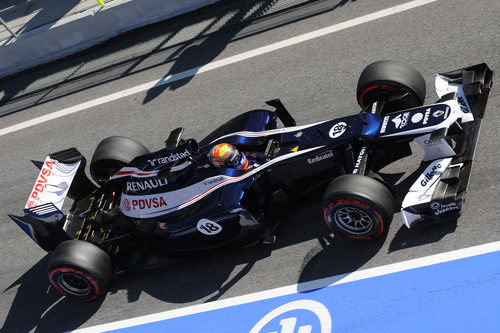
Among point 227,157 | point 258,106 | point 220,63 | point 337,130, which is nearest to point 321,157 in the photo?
point 337,130

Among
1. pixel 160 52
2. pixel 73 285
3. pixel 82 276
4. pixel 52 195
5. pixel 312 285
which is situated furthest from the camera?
pixel 160 52

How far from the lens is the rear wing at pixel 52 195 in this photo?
292 inches

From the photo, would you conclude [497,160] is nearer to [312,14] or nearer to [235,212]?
[235,212]

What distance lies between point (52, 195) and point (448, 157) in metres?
5.18

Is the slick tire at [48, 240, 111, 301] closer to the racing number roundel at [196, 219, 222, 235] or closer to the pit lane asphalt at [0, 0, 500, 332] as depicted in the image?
the pit lane asphalt at [0, 0, 500, 332]

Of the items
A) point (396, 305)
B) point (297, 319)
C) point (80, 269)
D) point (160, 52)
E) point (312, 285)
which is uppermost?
point (160, 52)

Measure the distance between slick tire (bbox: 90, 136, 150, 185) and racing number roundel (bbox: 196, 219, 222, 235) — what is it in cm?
197

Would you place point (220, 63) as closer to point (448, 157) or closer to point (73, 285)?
point (73, 285)

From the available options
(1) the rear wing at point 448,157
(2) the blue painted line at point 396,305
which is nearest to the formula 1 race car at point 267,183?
(1) the rear wing at point 448,157

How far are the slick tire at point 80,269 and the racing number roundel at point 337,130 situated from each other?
330 centimetres

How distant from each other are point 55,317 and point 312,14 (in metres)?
7.01

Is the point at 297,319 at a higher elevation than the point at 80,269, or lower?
lower

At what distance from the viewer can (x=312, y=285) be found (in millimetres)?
6613

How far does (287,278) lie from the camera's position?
681 centimetres
